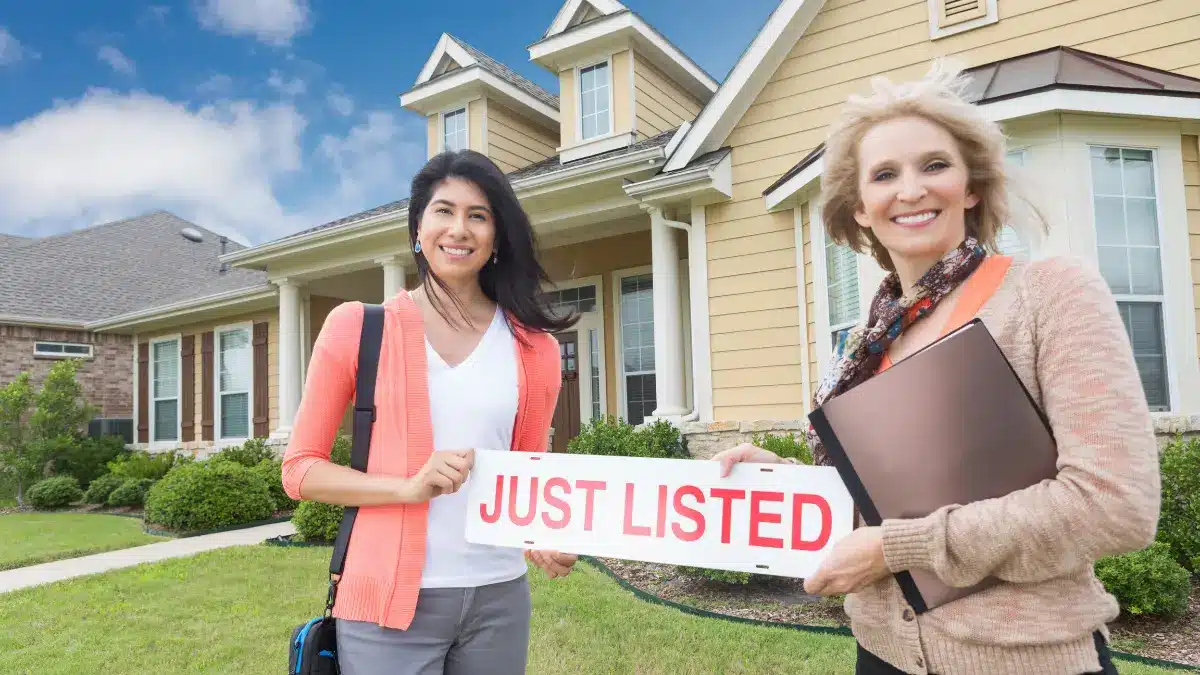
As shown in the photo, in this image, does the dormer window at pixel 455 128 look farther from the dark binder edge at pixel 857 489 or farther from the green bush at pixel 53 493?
the dark binder edge at pixel 857 489

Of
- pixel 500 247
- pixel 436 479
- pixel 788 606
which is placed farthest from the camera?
pixel 788 606

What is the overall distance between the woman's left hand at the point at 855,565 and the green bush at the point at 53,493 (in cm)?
1647

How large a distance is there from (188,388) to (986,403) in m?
17.3

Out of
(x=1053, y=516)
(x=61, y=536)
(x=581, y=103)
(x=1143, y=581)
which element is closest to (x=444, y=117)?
(x=581, y=103)

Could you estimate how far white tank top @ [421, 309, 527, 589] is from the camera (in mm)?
1746

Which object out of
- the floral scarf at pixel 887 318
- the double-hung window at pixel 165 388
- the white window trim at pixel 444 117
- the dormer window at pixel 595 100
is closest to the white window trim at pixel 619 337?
the dormer window at pixel 595 100

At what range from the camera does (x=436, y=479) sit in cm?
164

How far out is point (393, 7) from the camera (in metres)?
20.4

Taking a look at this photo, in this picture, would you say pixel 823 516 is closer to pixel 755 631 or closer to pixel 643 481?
pixel 643 481

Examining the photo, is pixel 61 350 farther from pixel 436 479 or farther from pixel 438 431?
pixel 436 479

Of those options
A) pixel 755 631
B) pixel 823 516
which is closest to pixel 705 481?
pixel 823 516

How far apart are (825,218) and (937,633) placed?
922mm

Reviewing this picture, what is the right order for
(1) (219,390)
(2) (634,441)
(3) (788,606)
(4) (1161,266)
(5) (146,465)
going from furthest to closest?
(1) (219,390)
(5) (146,465)
(2) (634,441)
(4) (1161,266)
(3) (788,606)

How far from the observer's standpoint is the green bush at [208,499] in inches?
387
